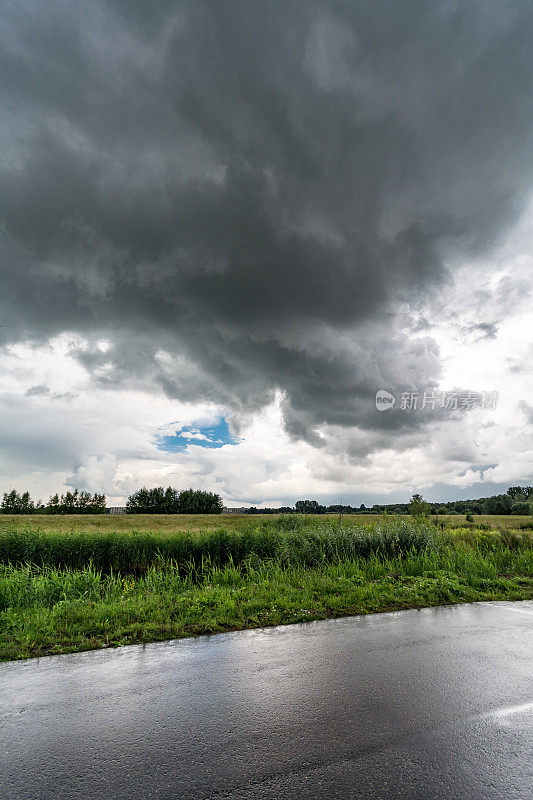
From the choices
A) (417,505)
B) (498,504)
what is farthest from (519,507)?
(417,505)

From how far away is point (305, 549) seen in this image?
47.7 ft

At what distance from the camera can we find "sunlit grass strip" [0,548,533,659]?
6.32 metres

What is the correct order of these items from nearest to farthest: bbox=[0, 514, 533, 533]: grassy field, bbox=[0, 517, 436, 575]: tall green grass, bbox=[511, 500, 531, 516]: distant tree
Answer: bbox=[0, 517, 436, 575]: tall green grass, bbox=[0, 514, 533, 533]: grassy field, bbox=[511, 500, 531, 516]: distant tree

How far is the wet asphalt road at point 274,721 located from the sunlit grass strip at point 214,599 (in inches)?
25.3

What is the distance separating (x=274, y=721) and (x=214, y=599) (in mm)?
4405

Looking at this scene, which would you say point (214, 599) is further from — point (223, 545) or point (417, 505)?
point (417, 505)

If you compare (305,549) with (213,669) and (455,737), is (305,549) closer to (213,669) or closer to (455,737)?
(213,669)

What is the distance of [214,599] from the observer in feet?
25.6

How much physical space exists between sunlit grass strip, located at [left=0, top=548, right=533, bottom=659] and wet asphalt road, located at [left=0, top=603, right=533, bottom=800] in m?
0.64

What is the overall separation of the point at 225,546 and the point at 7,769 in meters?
19.6

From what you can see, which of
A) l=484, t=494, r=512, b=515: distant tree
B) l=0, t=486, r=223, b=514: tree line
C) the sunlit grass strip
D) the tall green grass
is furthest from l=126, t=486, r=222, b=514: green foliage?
the sunlit grass strip

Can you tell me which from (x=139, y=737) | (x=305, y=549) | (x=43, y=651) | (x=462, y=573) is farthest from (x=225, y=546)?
(x=139, y=737)

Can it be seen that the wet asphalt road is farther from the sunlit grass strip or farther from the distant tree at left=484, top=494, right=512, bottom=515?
the distant tree at left=484, top=494, right=512, bottom=515

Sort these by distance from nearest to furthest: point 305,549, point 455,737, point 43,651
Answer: point 455,737, point 43,651, point 305,549
